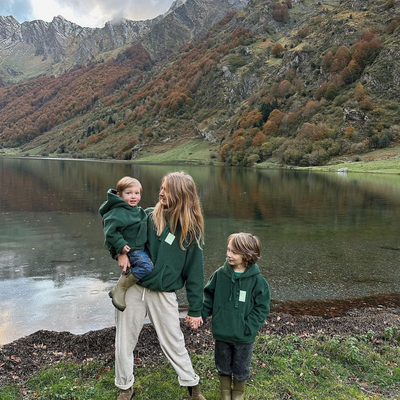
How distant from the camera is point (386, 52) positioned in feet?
345

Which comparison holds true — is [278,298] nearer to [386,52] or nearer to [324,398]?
[324,398]

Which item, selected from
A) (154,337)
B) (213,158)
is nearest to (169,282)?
(154,337)

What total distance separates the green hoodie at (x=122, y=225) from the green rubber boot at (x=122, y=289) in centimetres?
34

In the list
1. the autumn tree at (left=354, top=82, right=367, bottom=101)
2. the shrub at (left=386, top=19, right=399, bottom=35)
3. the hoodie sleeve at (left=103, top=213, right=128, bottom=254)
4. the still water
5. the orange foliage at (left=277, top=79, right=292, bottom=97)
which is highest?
the shrub at (left=386, top=19, right=399, bottom=35)

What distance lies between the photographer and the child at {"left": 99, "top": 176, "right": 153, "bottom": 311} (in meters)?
4.07

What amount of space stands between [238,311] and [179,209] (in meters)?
1.58

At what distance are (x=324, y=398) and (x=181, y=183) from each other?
362cm

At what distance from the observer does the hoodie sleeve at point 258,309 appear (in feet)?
14.2

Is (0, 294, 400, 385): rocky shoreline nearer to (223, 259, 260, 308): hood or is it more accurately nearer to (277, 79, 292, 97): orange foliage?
(223, 259, 260, 308): hood

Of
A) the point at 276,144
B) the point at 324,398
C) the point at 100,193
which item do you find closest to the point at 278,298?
Answer: the point at 324,398

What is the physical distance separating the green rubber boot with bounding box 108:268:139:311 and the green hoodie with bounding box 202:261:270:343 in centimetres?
115

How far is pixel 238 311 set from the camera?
438cm

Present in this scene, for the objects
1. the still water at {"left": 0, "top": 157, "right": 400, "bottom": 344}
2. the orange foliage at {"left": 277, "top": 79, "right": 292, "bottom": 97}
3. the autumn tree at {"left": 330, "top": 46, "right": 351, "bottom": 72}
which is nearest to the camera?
the still water at {"left": 0, "top": 157, "right": 400, "bottom": 344}

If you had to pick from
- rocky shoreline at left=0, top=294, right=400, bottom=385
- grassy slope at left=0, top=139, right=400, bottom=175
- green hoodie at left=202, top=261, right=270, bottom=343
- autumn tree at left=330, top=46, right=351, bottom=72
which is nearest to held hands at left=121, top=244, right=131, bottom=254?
green hoodie at left=202, top=261, right=270, bottom=343
